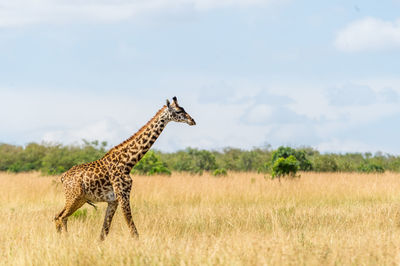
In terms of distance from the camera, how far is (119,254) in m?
7.26

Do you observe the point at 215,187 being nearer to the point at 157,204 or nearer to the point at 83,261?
the point at 157,204

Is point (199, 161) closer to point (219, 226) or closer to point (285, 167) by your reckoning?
point (285, 167)

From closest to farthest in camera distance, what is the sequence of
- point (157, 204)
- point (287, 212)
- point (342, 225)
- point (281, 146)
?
point (342, 225)
point (287, 212)
point (157, 204)
point (281, 146)

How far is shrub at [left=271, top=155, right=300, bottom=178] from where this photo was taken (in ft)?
70.0

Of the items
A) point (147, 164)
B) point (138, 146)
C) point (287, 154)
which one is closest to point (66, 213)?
point (138, 146)

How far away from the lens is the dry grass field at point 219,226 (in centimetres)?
714

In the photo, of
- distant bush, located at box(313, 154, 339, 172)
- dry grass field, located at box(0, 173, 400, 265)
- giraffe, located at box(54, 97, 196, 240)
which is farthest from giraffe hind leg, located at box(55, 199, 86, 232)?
distant bush, located at box(313, 154, 339, 172)

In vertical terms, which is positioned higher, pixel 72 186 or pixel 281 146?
pixel 281 146

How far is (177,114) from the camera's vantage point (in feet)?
31.0

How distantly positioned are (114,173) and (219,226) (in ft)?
10.4

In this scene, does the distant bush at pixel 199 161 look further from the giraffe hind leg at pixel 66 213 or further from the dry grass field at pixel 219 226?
the giraffe hind leg at pixel 66 213

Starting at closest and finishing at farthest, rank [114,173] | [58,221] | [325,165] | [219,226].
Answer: [114,173] < [58,221] < [219,226] < [325,165]

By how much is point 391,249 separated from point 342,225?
3.77 metres

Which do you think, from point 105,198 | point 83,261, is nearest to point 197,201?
point 105,198
